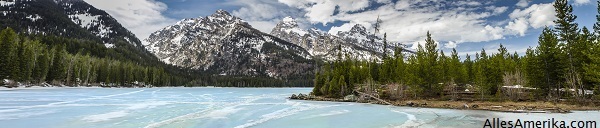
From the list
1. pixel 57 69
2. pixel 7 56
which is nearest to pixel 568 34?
pixel 7 56

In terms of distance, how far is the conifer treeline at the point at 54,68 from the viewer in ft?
241

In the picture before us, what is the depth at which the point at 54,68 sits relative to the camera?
3654 inches

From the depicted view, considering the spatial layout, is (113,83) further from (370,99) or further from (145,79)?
(370,99)

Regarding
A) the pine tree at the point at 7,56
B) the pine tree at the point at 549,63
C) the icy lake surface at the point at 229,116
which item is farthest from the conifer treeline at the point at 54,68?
the pine tree at the point at 549,63

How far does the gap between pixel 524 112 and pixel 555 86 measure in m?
16.3

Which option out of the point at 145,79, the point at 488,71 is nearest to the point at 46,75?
the point at 145,79

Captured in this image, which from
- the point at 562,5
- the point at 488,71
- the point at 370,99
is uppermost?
the point at 562,5

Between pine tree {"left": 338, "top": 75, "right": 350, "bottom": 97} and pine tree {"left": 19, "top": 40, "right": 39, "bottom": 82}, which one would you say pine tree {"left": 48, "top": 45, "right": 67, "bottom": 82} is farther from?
pine tree {"left": 338, "top": 75, "right": 350, "bottom": 97}

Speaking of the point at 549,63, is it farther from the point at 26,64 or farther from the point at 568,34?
the point at 26,64

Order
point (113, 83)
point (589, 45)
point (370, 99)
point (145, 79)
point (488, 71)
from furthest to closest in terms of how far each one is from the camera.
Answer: point (145, 79), point (113, 83), point (370, 99), point (488, 71), point (589, 45)

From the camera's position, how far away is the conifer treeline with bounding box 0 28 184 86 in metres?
73.4

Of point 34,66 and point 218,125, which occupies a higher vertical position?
point 34,66

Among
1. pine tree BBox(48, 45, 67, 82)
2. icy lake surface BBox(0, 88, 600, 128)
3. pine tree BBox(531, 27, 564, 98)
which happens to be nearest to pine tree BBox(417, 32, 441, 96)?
pine tree BBox(531, 27, 564, 98)

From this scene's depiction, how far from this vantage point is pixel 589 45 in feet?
121
